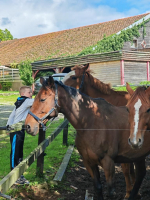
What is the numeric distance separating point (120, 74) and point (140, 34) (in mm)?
8078

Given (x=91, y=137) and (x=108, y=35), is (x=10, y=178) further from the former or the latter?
(x=108, y=35)

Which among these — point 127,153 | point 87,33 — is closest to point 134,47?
point 87,33

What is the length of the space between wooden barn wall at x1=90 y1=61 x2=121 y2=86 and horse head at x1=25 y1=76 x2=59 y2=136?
62.3 feet

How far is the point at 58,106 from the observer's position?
12.9 ft

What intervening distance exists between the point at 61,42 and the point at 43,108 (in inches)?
1108

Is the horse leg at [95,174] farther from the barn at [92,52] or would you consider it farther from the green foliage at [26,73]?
the green foliage at [26,73]

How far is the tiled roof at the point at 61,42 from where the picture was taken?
28.5 m

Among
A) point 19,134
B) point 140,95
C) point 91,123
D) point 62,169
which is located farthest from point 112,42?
point 140,95

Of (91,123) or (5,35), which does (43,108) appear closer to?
(91,123)

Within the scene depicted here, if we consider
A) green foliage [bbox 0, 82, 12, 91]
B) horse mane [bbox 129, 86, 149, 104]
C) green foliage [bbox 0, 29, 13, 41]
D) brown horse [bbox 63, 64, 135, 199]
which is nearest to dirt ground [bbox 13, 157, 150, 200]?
brown horse [bbox 63, 64, 135, 199]

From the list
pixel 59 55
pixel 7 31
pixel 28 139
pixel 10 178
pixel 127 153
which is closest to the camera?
pixel 10 178

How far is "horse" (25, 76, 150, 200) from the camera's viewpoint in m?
3.89

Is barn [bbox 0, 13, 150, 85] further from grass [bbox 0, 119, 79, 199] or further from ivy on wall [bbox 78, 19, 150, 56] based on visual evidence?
grass [bbox 0, 119, 79, 199]

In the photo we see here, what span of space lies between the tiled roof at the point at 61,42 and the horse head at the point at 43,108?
77.0 feet
